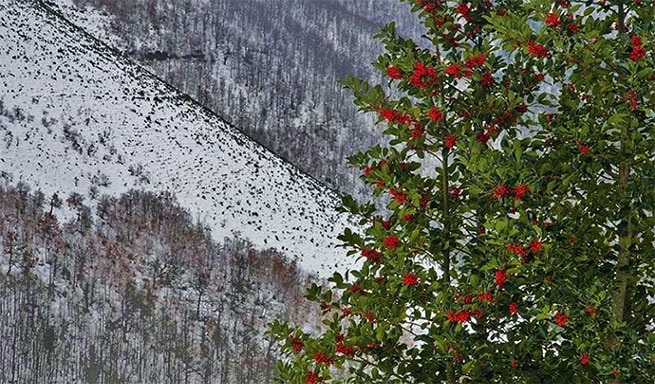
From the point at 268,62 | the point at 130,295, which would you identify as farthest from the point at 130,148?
the point at 268,62

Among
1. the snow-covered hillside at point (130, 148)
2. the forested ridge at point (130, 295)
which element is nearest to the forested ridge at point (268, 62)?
the snow-covered hillside at point (130, 148)

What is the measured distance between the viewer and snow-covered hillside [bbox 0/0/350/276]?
41.0 meters

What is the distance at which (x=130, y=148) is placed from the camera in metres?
45.8

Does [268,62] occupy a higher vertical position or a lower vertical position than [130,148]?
higher

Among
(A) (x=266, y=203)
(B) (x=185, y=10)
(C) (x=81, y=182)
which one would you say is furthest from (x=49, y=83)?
(B) (x=185, y=10)

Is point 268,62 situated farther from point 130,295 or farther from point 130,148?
point 130,295

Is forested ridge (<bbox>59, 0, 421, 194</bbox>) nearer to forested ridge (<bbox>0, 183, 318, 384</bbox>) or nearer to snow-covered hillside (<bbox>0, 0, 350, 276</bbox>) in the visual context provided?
snow-covered hillside (<bbox>0, 0, 350, 276</bbox>)

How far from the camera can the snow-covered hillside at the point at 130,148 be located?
41.0 metres

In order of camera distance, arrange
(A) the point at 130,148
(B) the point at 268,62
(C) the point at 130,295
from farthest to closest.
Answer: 1. (B) the point at 268,62
2. (A) the point at 130,148
3. (C) the point at 130,295

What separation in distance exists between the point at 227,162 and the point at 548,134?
47119mm

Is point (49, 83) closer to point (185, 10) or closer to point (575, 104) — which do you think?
point (185, 10)

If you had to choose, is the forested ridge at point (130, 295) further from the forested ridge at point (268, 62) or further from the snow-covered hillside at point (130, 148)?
the forested ridge at point (268, 62)

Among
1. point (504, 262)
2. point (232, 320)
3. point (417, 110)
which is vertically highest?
point (417, 110)

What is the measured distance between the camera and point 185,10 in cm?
8794
